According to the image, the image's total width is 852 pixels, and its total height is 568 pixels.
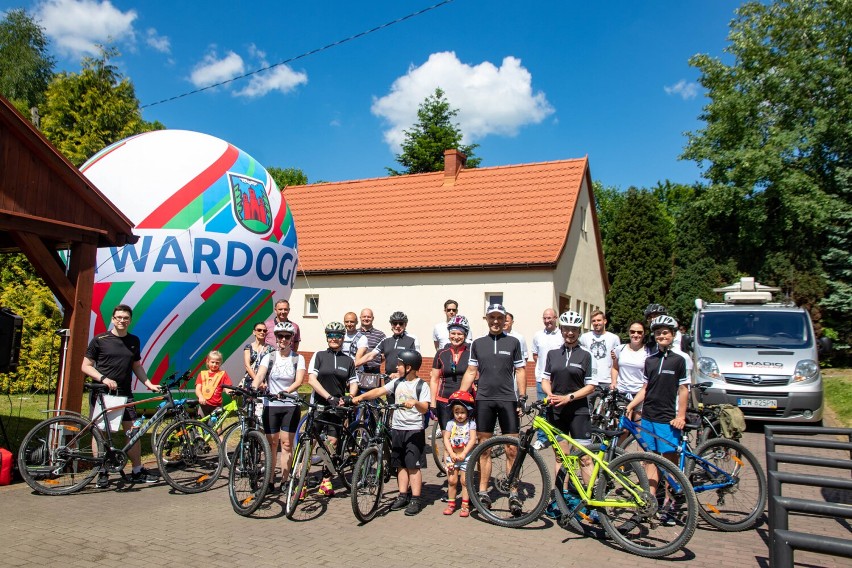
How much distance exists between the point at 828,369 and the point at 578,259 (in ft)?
29.0

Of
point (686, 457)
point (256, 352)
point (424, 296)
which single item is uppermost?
point (424, 296)

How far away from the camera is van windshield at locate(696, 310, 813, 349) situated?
12.5 meters

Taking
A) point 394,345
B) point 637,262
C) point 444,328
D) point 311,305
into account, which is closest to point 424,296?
point 311,305

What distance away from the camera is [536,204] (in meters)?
24.9

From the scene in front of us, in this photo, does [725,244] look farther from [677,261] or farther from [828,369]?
[828,369]

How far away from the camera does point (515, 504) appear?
6395mm

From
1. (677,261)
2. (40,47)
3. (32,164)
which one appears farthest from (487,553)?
(40,47)

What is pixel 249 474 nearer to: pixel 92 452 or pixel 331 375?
pixel 331 375

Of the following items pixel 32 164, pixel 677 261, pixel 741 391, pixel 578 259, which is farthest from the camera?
pixel 677 261

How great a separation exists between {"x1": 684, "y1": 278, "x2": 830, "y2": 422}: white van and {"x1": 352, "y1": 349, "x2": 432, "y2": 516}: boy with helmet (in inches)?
236

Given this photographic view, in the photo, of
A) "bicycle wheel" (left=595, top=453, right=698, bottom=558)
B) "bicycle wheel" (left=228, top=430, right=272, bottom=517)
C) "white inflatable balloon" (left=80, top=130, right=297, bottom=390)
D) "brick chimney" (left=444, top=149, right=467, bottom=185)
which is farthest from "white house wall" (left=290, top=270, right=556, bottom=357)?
"bicycle wheel" (left=595, top=453, right=698, bottom=558)

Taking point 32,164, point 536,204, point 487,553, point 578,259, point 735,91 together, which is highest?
point 735,91

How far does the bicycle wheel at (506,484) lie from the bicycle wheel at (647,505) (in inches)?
23.9

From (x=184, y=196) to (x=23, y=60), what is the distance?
33894 mm
